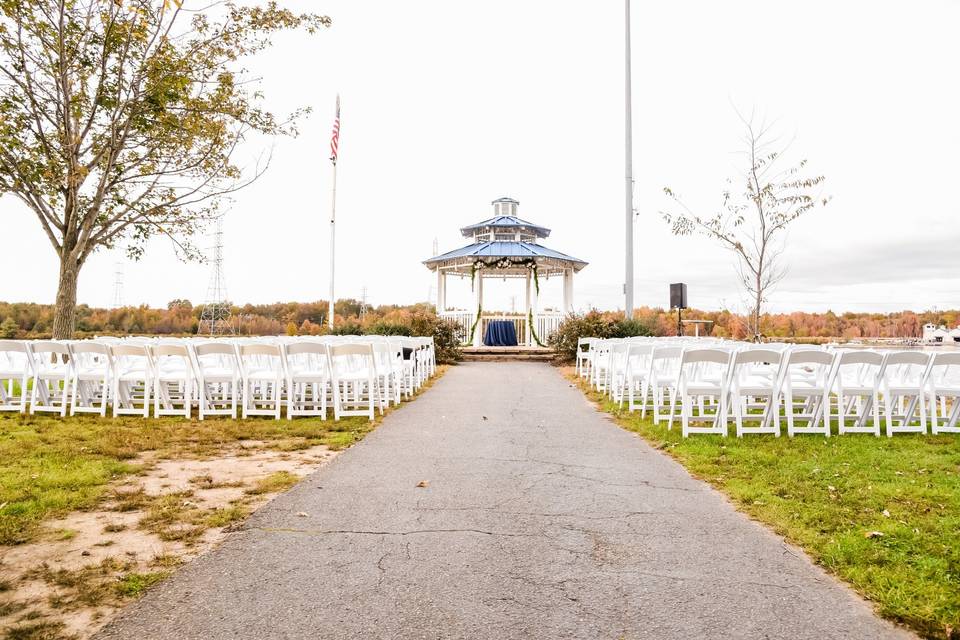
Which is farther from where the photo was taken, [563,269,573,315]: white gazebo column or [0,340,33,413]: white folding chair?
[563,269,573,315]: white gazebo column

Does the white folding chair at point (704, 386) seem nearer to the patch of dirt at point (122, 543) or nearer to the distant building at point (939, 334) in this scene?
the patch of dirt at point (122, 543)

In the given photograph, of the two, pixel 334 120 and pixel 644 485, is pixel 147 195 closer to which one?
pixel 334 120

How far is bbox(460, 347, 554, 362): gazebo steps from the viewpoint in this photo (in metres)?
21.4

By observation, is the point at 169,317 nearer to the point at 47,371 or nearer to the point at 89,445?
the point at 47,371

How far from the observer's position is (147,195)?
45.7 ft

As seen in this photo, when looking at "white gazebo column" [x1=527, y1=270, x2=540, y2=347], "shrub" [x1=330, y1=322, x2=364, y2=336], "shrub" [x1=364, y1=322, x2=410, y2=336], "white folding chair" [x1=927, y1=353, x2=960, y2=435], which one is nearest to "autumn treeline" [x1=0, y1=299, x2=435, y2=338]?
"white gazebo column" [x1=527, y1=270, x2=540, y2=347]

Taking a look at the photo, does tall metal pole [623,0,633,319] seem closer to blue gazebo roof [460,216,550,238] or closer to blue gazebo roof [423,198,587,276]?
blue gazebo roof [423,198,587,276]

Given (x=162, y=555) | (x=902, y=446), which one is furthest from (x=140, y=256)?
(x=902, y=446)

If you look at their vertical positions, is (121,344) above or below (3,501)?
above

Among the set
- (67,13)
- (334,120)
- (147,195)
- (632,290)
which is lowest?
(632,290)

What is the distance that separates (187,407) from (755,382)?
756 cm

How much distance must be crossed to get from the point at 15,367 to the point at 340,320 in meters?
14.4

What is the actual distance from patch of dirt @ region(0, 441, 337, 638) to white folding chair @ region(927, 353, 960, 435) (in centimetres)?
713

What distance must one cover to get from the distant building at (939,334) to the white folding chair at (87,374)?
69.2ft
